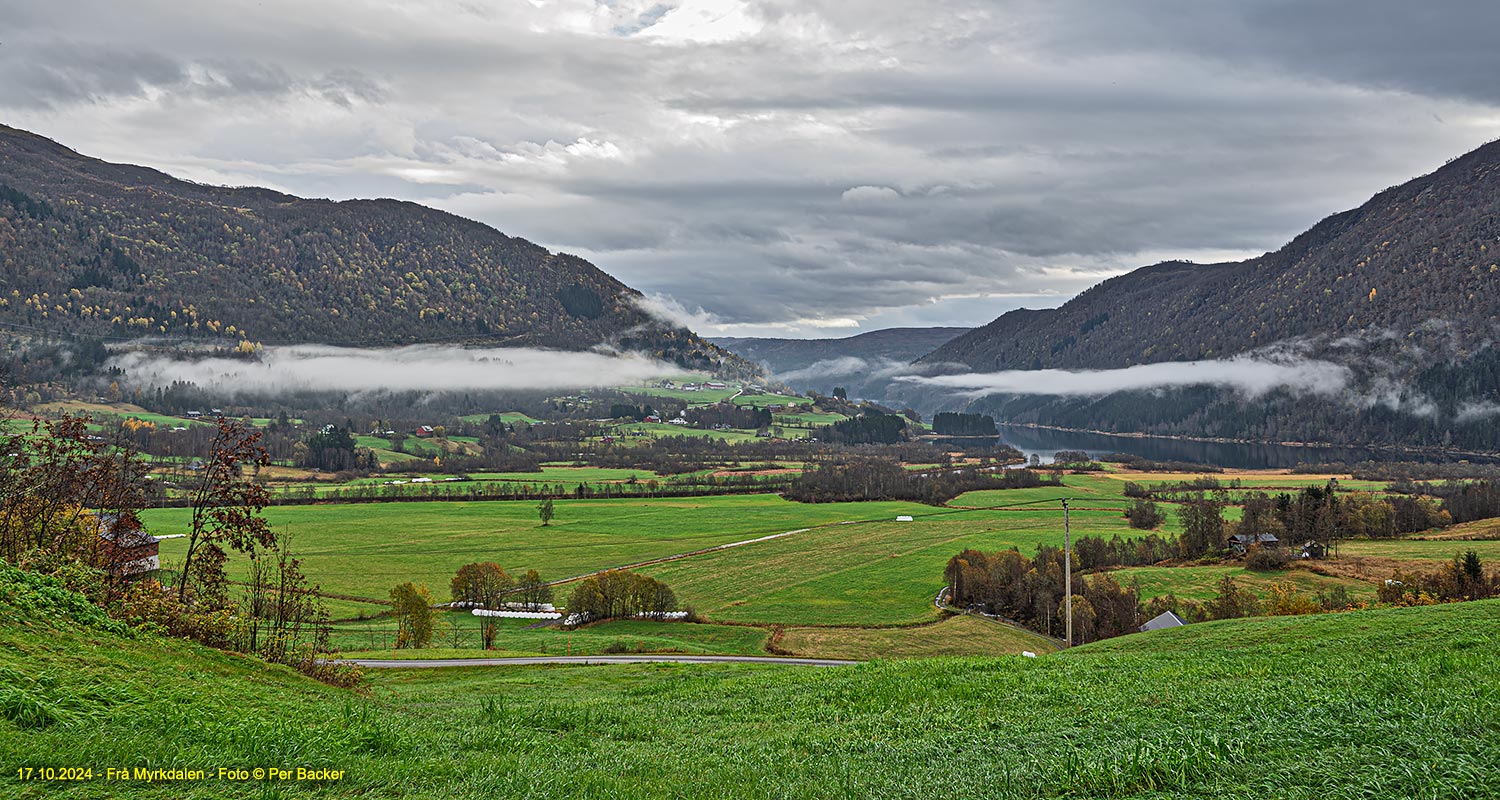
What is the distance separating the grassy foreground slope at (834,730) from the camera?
8477 mm

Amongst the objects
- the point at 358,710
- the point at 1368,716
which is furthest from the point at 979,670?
the point at 358,710

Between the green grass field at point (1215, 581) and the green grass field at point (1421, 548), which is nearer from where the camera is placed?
the green grass field at point (1215, 581)

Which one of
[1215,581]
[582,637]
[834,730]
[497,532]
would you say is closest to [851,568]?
[1215,581]

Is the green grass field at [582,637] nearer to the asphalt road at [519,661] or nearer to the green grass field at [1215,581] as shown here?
the asphalt road at [519,661]

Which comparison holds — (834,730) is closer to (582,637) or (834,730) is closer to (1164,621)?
(582,637)

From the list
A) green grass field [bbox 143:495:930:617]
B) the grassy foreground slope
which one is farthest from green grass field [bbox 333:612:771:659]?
the grassy foreground slope

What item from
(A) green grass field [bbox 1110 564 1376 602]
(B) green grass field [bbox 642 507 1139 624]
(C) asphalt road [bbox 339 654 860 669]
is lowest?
(B) green grass field [bbox 642 507 1139 624]

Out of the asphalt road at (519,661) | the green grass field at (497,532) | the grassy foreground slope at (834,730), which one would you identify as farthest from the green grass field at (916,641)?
the green grass field at (497,532)

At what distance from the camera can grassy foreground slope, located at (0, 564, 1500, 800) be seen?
8.48 metres

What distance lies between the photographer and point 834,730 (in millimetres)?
12766

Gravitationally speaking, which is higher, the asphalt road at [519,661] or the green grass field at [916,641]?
the asphalt road at [519,661]

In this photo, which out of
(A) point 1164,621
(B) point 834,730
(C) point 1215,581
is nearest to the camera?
(B) point 834,730

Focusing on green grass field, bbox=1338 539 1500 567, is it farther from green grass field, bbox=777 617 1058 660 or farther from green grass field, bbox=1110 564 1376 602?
green grass field, bbox=777 617 1058 660

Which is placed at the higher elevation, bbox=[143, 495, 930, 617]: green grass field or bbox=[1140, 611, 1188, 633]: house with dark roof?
bbox=[1140, 611, 1188, 633]: house with dark roof
